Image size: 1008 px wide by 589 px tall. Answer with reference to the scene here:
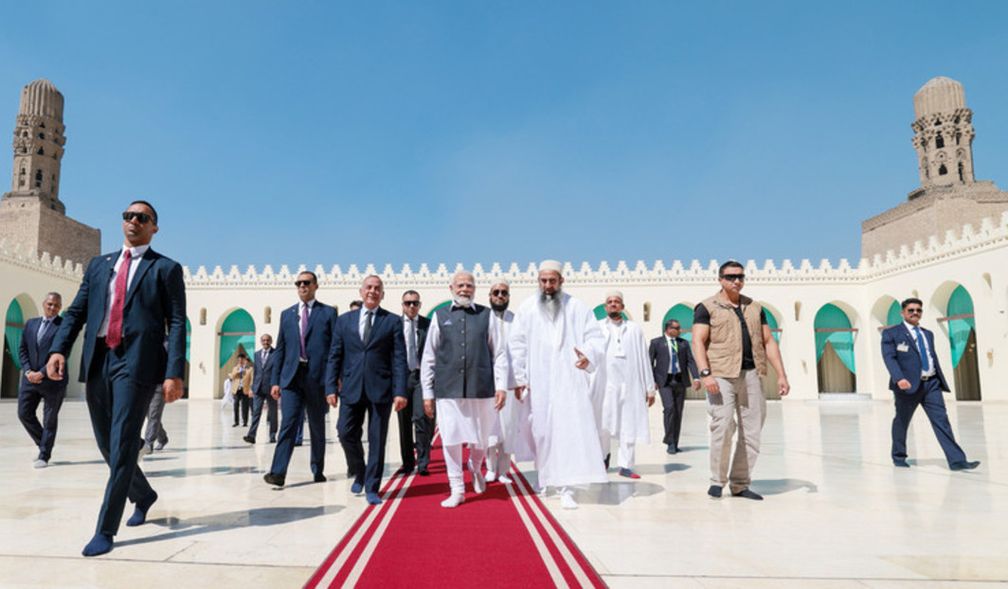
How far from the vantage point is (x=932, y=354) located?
6.61 metres

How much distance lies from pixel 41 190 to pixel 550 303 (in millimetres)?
48337

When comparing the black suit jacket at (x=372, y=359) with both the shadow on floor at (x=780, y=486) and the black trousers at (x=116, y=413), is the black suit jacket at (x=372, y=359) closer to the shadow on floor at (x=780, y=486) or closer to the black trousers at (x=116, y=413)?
the black trousers at (x=116, y=413)

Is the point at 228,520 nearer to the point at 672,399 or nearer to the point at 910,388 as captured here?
the point at 672,399

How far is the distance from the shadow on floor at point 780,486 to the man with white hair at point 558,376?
148 cm

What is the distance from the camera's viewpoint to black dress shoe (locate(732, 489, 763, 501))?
15.6 feet

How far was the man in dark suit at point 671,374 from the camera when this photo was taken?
8077 millimetres

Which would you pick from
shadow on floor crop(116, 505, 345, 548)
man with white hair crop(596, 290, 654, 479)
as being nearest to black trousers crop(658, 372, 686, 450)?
man with white hair crop(596, 290, 654, 479)

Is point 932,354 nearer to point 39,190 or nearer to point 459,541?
point 459,541

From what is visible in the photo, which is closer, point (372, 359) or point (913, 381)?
point (372, 359)

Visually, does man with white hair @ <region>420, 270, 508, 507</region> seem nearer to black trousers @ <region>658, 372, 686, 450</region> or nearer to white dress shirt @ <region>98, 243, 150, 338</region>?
white dress shirt @ <region>98, 243, 150, 338</region>

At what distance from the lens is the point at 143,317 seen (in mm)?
3598

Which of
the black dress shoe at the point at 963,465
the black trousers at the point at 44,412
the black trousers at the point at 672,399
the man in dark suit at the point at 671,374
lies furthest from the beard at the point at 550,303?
the black trousers at the point at 44,412

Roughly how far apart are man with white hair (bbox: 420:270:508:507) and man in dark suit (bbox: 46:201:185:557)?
1902mm

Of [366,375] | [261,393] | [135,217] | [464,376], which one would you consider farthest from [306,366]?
[261,393]
